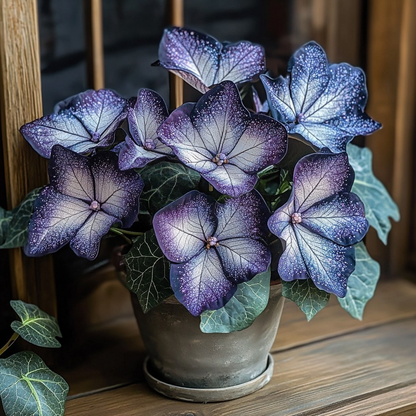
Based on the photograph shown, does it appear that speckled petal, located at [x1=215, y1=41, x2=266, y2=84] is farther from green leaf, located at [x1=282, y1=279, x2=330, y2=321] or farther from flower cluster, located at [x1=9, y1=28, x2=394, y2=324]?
green leaf, located at [x1=282, y1=279, x2=330, y2=321]

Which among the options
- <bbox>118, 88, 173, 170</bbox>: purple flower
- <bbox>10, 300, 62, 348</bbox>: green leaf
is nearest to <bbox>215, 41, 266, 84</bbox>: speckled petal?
<bbox>118, 88, 173, 170</bbox>: purple flower

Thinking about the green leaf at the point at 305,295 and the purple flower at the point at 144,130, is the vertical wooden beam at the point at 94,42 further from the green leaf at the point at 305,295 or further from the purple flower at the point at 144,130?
the green leaf at the point at 305,295

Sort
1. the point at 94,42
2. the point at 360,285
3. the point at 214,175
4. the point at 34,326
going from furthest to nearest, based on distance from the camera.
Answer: the point at 94,42, the point at 360,285, the point at 34,326, the point at 214,175

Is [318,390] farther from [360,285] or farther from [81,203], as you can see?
[81,203]

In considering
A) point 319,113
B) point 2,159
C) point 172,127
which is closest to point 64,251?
point 2,159

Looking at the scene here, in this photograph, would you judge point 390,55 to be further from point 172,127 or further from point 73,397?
point 73,397

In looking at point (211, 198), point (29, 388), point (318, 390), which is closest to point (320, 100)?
point (211, 198)

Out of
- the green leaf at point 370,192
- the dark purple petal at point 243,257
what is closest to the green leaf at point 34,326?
the dark purple petal at point 243,257
